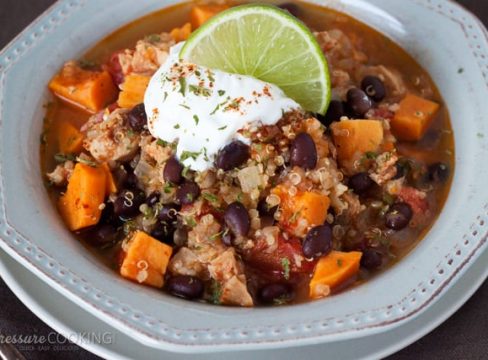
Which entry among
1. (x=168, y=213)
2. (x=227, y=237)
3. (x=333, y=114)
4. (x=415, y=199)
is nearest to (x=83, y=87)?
(x=168, y=213)

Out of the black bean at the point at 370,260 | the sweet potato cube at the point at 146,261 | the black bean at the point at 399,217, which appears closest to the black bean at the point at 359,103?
the black bean at the point at 399,217

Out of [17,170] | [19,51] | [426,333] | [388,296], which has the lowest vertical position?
[426,333]

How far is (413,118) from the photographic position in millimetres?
4602

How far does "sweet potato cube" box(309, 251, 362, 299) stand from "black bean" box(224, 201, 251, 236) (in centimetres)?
47

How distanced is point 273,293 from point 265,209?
0.51 m

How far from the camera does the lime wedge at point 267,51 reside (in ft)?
13.6

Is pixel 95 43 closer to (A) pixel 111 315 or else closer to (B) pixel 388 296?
(A) pixel 111 315

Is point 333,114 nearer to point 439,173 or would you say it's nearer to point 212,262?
point 439,173

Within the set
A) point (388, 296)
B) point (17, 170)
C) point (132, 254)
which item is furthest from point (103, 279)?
point (388, 296)

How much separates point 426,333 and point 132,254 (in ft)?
5.56

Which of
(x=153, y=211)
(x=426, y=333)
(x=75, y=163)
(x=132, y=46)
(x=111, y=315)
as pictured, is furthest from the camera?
(x=132, y=46)

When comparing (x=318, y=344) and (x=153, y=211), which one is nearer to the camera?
(x=318, y=344)

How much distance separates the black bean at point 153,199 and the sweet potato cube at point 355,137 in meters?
1.16

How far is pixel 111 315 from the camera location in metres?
3.44
